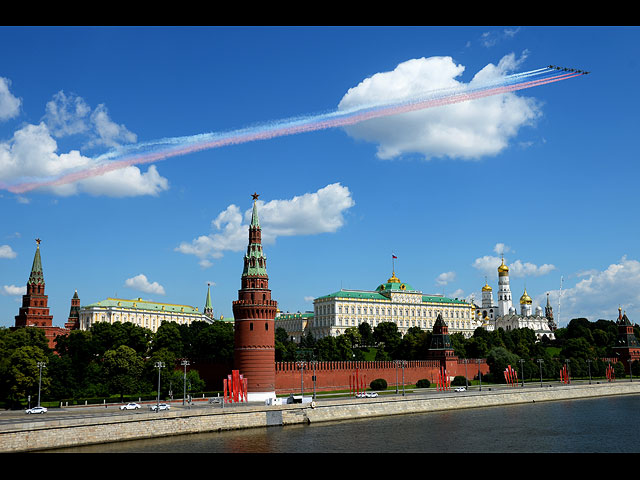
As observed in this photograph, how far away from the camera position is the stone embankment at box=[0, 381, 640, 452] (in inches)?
1700

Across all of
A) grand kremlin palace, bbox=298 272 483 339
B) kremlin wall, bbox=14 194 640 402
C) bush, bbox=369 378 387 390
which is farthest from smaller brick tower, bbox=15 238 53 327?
grand kremlin palace, bbox=298 272 483 339

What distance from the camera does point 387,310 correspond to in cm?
17000

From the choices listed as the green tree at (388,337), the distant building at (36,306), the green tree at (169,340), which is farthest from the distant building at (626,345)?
the distant building at (36,306)

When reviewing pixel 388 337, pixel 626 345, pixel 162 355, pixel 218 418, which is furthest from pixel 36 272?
pixel 626 345

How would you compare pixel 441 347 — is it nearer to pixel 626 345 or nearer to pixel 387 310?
pixel 626 345

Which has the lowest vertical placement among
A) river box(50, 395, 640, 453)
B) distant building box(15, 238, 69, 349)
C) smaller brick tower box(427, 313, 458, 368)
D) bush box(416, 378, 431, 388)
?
river box(50, 395, 640, 453)

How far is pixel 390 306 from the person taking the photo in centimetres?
17100

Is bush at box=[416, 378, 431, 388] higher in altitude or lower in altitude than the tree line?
lower

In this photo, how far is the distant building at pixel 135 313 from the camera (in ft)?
547

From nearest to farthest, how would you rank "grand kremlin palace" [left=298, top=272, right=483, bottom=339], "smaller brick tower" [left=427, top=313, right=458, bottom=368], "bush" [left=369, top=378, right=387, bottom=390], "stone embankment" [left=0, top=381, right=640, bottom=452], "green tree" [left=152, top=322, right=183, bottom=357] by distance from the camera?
"stone embankment" [left=0, top=381, right=640, bottom=452] < "bush" [left=369, top=378, right=387, bottom=390] < "green tree" [left=152, top=322, right=183, bottom=357] < "smaller brick tower" [left=427, top=313, right=458, bottom=368] < "grand kremlin palace" [left=298, top=272, right=483, bottom=339]

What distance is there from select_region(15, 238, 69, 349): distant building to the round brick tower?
53.4m

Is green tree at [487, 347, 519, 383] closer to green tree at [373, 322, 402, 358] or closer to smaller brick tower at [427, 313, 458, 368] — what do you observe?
smaller brick tower at [427, 313, 458, 368]
